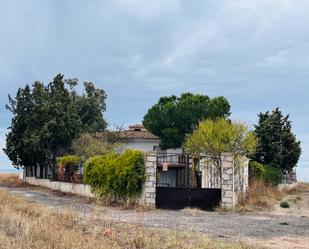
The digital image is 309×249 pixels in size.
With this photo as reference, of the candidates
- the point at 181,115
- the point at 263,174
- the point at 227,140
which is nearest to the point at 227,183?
the point at 227,140

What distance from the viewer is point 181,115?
43938mm

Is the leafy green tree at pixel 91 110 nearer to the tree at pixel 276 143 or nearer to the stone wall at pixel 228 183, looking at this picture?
the tree at pixel 276 143

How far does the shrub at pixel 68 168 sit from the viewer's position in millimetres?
30467

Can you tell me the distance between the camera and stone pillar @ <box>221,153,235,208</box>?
1931cm

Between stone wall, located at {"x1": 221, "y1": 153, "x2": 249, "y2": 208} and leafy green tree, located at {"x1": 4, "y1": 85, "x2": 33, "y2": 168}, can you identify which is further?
leafy green tree, located at {"x1": 4, "y1": 85, "x2": 33, "y2": 168}

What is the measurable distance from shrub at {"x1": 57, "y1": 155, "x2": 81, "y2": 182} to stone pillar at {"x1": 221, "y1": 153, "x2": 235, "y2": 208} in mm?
12733

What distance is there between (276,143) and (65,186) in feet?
60.8

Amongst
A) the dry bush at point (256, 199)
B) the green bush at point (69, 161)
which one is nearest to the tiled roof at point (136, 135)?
the green bush at point (69, 161)

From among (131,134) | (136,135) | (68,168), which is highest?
(131,134)

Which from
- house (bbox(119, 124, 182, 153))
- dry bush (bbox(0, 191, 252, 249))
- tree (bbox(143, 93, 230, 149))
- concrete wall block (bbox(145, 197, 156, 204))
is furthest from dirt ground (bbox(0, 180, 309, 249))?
house (bbox(119, 124, 182, 153))

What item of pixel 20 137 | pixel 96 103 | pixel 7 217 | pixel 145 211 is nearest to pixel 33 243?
pixel 7 217

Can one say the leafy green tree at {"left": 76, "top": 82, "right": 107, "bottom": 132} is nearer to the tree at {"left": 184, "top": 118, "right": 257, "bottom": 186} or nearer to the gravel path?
the tree at {"left": 184, "top": 118, "right": 257, "bottom": 186}

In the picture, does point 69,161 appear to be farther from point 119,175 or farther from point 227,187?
point 227,187

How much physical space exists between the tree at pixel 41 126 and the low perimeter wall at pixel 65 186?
121 cm
